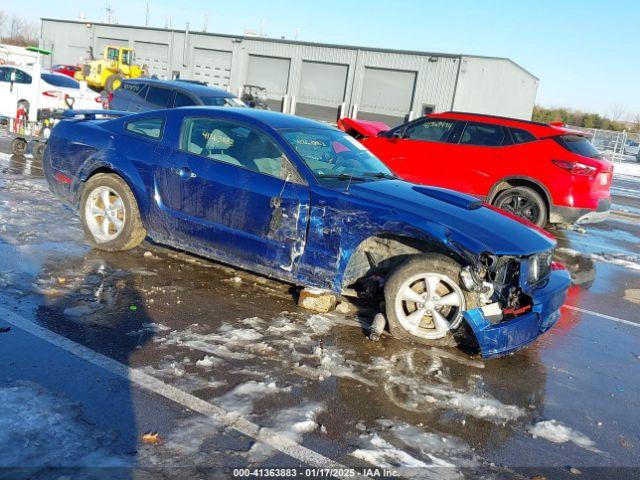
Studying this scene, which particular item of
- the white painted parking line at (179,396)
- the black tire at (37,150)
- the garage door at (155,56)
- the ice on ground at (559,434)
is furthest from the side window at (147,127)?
the garage door at (155,56)

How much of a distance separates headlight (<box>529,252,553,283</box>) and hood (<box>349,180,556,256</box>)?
0.25 feet

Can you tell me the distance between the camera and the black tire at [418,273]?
14.5 ft

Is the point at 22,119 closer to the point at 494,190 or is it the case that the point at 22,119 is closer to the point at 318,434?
the point at 494,190

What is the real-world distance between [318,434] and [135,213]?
3415 millimetres

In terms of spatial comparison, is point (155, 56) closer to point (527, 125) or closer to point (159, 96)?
point (159, 96)

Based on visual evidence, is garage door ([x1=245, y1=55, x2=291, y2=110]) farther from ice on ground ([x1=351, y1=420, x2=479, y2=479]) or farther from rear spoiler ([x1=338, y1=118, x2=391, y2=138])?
ice on ground ([x1=351, y1=420, x2=479, y2=479])

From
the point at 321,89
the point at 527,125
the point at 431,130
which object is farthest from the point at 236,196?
the point at 321,89

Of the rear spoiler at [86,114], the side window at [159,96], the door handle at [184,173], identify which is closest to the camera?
the door handle at [184,173]

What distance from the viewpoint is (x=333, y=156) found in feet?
18.1

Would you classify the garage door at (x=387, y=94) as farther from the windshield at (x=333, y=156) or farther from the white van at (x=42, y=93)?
the windshield at (x=333, y=156)

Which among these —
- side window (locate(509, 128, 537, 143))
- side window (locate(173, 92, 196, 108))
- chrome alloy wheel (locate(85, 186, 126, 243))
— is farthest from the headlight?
side window (locate(173, 92, 196, 108))

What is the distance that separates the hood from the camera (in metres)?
4.39

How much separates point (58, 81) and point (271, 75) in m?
23.9

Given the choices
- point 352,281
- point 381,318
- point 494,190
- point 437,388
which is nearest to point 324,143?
point 352,281
